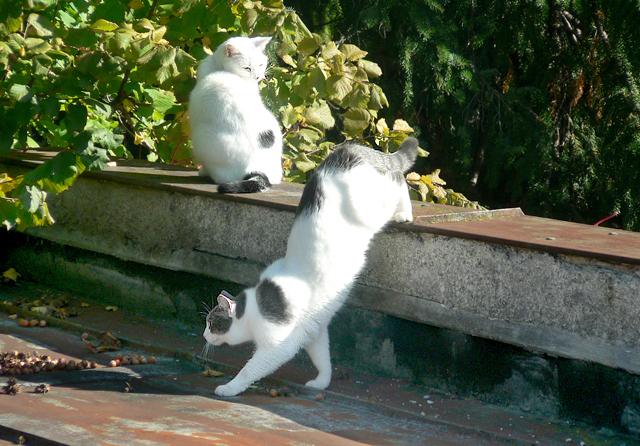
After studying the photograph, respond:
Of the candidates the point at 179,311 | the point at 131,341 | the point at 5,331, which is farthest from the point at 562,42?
the point at 5,331

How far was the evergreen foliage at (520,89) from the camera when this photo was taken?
4973 mm

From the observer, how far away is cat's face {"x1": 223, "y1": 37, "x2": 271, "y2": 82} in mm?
3920

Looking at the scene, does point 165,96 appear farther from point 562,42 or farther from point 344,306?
point 562,42

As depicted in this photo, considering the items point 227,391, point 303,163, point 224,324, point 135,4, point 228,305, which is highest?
point 135,4

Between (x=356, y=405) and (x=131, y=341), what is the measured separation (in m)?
1.37

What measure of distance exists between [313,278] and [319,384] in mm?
509

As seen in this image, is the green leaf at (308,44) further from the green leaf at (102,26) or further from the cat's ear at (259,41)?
the green leaf at (102,26)

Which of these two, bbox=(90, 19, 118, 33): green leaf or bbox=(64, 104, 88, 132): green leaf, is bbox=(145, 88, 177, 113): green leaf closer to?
bbox=(90, 19, 118, 33): green leaf

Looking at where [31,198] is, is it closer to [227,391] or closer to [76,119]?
[76,119]

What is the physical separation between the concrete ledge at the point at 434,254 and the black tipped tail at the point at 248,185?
65 millimetres

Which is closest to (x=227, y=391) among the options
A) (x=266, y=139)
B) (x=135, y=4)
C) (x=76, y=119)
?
(x=266, y=139)

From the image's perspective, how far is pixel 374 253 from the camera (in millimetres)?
3191

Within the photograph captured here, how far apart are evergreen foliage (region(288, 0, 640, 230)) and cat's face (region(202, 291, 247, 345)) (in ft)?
9.98

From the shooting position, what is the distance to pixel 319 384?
289 centimetres
